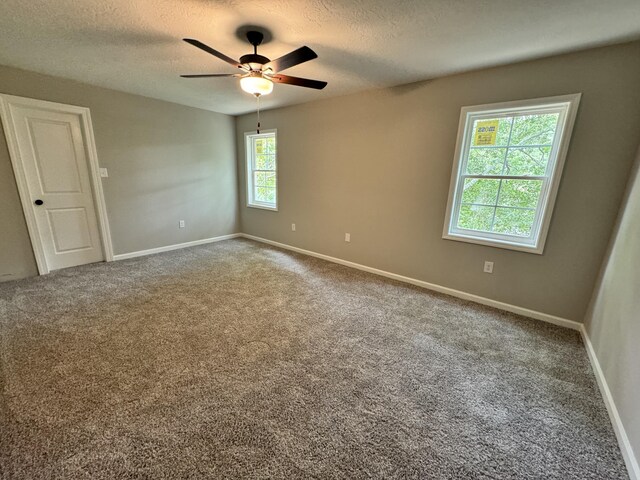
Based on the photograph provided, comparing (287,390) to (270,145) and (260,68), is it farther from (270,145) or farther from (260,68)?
(270,145)

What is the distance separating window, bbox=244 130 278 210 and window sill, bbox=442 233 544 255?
298 centimetres

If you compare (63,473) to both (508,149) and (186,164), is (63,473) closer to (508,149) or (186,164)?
(508,149)

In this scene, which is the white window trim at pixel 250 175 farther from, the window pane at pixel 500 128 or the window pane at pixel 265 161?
the window pane at pixel 500 128

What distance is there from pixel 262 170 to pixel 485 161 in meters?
3.62

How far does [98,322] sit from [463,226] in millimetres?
A: 3755

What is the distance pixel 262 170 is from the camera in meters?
4.91

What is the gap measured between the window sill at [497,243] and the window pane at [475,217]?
0.13 m

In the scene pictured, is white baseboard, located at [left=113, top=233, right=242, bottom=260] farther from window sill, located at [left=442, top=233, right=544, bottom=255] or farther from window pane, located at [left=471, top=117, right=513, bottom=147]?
window pane, located at [left=471, top=117, right=513, bottom=147]

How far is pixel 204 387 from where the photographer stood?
164 centimetres

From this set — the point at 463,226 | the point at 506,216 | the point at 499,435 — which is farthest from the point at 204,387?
the point at 506,216

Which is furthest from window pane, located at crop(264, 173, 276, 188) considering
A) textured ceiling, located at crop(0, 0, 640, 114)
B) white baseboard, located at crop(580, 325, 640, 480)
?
white baseboard, located at crop(580, 325, 640, 480)

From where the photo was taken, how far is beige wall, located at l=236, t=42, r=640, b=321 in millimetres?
2086

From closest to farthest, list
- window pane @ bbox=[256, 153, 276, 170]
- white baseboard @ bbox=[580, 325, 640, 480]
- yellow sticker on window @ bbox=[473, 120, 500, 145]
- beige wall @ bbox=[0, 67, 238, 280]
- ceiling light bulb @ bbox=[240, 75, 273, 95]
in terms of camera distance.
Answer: white baseboard @ bbox=[580, 325, 640, 480] < ceiling light bulb @ bbox=[240, 75, 273, 95] < yellow sticker on window @ bbox=[473, 120, 500, 145] < beige wall @ bbox=[0, 67, 238, 280] < window pane @ bbox=[256, 153, 276, 170]

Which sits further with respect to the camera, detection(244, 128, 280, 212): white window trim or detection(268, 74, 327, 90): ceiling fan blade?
detection(244, 128, 280, 212): white window trim
